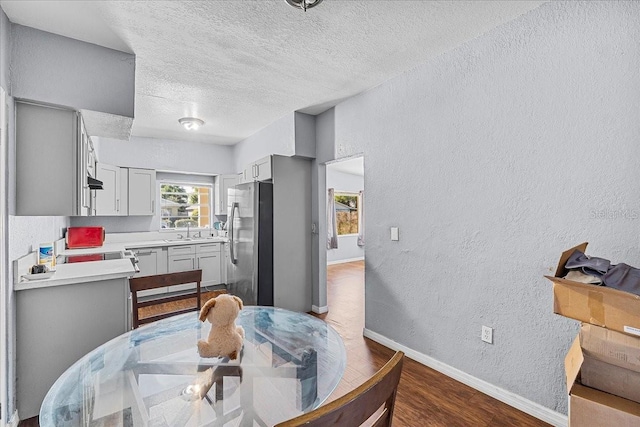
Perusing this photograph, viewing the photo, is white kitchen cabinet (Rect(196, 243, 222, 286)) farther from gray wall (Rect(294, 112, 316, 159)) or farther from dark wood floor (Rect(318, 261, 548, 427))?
dark wood floor (Rect(318, 261, 548, 427))

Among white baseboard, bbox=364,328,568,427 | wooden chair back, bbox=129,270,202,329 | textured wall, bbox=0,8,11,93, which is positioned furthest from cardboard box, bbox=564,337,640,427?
textured wall, bbox=0,8,11,93

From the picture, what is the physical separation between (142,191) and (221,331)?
4239mm

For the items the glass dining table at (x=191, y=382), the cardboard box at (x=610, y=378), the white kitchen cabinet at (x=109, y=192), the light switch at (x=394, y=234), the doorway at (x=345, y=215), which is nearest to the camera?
the glass dining table at (x=191, y=382)

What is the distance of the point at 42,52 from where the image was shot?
2.04m

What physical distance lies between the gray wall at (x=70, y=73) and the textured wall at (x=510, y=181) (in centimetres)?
227

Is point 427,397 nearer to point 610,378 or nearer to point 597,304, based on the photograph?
point 610,378

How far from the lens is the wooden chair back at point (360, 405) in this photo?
623 mm

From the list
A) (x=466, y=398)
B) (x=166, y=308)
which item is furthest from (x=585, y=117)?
(x=166, y=308)

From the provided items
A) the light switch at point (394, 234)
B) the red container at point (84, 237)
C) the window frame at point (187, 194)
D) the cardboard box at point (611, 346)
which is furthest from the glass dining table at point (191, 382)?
the window frame at point (187, 194)

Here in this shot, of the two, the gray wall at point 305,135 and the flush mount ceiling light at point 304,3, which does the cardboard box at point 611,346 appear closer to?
the flush mount ceiling light at point 304,3

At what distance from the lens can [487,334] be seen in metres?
2.18

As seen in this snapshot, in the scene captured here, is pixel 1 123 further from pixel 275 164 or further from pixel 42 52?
pixel 275 164

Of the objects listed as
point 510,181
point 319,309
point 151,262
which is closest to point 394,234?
point 510,181

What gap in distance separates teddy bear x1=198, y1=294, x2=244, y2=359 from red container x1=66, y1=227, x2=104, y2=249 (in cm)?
347
